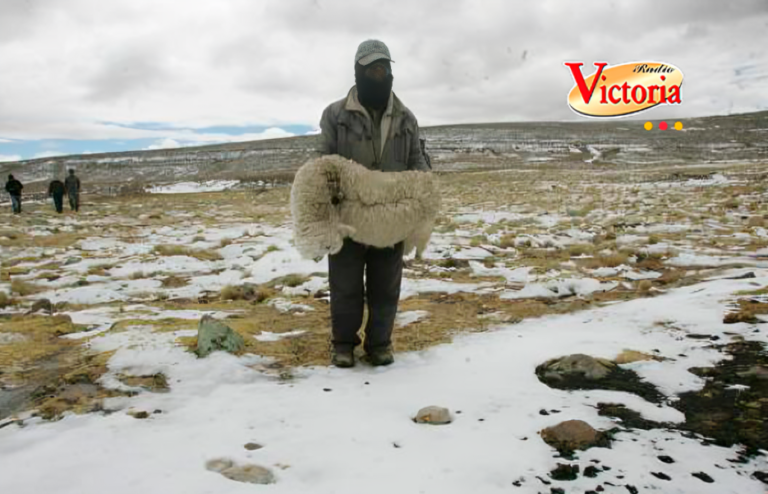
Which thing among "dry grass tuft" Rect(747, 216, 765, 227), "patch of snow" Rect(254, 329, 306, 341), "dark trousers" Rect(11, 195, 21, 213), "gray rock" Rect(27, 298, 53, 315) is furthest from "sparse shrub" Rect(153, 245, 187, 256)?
"dark trousers" Rect(11, 195, 21, 213)

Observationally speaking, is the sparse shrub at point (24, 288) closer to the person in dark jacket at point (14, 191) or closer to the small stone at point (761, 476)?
the small stone at point (761, 476)

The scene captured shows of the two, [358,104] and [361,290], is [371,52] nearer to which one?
[358,104]

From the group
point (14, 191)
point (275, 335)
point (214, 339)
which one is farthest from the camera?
point (14, 191)

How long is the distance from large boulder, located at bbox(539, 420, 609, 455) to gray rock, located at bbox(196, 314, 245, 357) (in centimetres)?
222

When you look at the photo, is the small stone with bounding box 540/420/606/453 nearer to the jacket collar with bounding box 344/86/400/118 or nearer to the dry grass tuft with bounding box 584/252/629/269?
the jacket collar with bounding box 344/86/400/118

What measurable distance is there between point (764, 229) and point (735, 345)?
6929 mm

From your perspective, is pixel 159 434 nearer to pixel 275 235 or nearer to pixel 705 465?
pixel 705 465

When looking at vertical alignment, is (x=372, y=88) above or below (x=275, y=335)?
above

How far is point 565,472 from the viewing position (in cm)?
206

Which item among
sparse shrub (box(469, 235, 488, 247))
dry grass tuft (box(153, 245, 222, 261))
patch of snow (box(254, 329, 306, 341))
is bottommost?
patch of snow (box(254, 329, 306, 341))

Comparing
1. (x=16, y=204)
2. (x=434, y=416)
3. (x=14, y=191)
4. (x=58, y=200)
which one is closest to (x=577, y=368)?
(x=434, y=416)

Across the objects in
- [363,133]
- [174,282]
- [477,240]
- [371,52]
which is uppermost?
[371,52]

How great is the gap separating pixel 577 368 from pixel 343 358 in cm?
149

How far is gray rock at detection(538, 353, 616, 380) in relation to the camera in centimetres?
309
